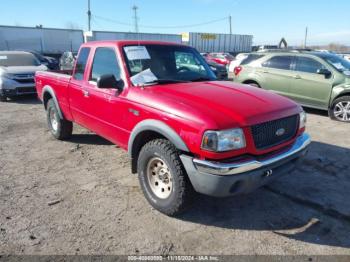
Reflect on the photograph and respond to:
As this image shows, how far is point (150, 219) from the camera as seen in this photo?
342 cm

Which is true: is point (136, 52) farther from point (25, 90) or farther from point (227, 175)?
point (25, 90)

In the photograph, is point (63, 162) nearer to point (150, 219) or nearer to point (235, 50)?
point (150, 219)

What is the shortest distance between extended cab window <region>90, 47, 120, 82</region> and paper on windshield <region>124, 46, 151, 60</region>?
0.64ft

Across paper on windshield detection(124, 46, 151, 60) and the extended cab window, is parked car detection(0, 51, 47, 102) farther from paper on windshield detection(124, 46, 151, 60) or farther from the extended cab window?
paper on windshield detection(124, 46, 151, 60)

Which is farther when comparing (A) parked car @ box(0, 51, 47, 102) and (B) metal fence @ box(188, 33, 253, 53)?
(B) metal fence @ box(188, 33, 253, 53)

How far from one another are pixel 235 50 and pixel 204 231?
179 ft

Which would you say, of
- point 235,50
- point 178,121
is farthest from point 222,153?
point 235,50

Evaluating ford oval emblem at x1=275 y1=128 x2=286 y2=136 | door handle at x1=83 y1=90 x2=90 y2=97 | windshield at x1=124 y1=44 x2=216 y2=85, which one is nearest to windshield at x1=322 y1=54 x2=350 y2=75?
windshield at x1=124 y1=44 x2=216 y2=85

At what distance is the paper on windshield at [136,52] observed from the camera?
3.96 m

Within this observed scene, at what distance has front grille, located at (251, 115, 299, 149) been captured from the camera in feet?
10.1

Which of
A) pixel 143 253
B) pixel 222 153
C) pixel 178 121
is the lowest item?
pixel 143 253

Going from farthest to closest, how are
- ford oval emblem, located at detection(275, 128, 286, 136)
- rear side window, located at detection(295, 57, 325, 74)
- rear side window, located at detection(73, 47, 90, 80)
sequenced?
rear side window, located at detection(295, 57, 325, 74) → rear side window, located at detection(73, 47, 90, 80) → ford oval emblem, located at detection(275, 128, 286, 136)

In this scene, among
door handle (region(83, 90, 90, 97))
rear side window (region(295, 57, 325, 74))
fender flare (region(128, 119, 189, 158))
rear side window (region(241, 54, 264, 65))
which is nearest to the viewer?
fender flare (region(128, 119, 189, 158))

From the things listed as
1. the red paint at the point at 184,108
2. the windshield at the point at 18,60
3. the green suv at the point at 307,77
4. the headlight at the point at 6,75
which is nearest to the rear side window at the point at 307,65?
the green suv at the point at 307,77
